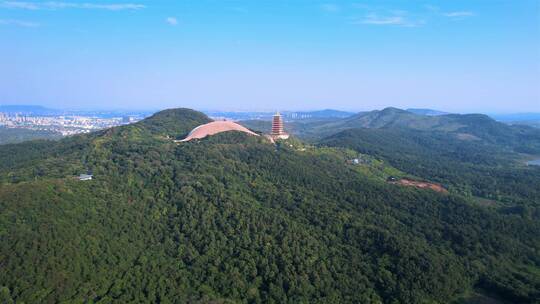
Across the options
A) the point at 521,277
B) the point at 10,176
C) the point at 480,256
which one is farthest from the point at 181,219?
the point at 521,277

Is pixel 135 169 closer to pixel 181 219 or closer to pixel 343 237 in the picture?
pixel 181 219

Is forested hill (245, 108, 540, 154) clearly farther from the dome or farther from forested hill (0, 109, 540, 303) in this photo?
forested hill (0, 109, 540, 303)

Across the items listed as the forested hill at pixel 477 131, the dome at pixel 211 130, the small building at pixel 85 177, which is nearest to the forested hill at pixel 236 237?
the small building at pixel 85 177

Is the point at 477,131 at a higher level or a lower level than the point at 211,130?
lower

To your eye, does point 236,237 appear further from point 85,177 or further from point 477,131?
point 477,131

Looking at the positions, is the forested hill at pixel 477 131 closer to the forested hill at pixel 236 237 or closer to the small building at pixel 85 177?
the forested hill at pixel 236 237

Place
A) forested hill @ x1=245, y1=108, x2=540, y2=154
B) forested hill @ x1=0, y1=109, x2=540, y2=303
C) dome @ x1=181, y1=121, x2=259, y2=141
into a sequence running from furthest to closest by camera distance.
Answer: forested hill @ x1=245, y1=108, x2=540, y2=154 < dome @ x1=181, y1=121, x2=259, y2=141 < forested hill @ x1=0, y1=109, x2=540, y2=303

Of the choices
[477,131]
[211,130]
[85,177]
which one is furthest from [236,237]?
[477,131]

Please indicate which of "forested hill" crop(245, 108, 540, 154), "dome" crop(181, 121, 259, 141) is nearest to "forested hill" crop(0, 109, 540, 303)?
"dome" crop(181, 121, 259, 141)
